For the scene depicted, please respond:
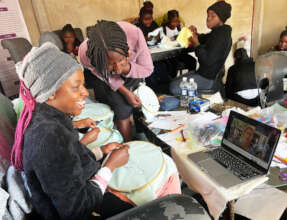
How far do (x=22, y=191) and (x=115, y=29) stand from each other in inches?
49.0

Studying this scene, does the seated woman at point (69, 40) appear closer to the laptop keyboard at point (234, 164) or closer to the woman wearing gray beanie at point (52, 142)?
the woman wearing gray beanie at point (52, 142)

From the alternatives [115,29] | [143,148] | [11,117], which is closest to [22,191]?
[11,117]

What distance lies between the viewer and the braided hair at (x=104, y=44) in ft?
4.97

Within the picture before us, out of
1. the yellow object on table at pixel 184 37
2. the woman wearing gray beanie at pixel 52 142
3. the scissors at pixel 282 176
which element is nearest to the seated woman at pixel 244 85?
the yellow object on table at pixel 184 37

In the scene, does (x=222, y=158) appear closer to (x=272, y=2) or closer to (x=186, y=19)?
(x=186, y=19)

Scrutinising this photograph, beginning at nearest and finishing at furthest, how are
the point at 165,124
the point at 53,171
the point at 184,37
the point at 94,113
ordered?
the point at 53,171 → the point at 165,124 → the point at 94,113 → the point at 184,37

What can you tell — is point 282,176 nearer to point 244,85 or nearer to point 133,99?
point 133,99

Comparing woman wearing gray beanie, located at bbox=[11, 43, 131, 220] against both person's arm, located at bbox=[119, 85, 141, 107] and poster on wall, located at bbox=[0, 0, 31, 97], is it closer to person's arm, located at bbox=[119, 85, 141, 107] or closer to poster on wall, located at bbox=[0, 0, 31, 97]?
person's arm, located at bbox=[119, 85, 141, 107]

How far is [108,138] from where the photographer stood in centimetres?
144

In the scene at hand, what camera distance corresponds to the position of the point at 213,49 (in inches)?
91.7

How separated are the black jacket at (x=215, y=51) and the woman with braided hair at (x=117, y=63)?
82 centimetres

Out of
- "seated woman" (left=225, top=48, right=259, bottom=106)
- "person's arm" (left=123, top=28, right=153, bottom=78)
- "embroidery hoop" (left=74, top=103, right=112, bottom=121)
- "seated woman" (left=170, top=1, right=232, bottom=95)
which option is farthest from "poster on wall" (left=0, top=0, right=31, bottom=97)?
"seated woman" (left=225, top=48, right=259, bottom=106)

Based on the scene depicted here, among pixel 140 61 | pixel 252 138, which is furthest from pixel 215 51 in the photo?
pixel 252 138

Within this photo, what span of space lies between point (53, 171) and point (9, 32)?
10.6ft
